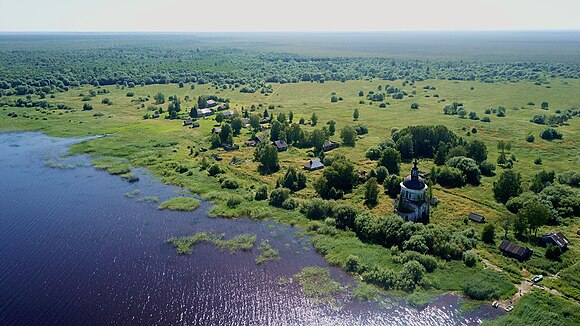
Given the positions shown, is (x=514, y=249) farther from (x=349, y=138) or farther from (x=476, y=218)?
(x=349, y=138)

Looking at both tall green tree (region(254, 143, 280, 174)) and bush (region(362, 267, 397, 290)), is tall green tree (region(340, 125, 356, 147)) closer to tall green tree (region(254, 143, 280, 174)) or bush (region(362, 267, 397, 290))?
tall green tree (region(254, 143, 280, 174))

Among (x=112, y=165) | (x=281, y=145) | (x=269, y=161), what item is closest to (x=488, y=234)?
(x=269, y=161)

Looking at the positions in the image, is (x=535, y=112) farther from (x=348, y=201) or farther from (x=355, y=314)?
(x=355, y=314)

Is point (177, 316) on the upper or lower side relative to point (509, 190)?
lower

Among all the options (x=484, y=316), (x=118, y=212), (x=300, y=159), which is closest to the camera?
(x=484, y=316)

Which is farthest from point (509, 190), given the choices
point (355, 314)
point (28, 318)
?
point (28, 318)
